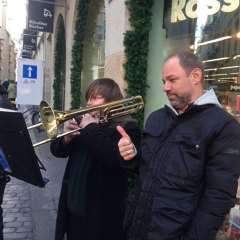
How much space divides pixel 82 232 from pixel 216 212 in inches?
45.5

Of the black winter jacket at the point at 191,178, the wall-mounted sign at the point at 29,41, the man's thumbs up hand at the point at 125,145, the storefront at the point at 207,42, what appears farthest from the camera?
the wall-mounted sign at the point at 29,41

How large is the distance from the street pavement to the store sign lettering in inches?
119

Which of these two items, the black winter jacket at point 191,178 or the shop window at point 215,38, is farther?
the shop window at point 215,38

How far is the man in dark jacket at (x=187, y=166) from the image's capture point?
1.47 metres

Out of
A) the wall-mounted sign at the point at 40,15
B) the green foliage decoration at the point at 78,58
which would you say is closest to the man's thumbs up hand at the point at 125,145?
the green foliage decoration at the point at 78,58

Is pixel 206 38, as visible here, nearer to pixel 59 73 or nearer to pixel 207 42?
pixel 207 42

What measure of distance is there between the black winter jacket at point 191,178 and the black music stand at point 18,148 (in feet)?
2.37

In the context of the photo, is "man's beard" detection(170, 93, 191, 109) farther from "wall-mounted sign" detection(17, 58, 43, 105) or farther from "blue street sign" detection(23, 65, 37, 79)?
"blue street sign" detection(23, 65, 37, 79)

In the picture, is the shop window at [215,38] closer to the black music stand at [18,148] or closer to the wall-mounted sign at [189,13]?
the wall-mounted sign at [189,13]

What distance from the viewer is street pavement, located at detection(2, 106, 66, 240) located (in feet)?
12.5

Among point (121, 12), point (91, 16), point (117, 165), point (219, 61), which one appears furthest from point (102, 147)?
point (91, 16)

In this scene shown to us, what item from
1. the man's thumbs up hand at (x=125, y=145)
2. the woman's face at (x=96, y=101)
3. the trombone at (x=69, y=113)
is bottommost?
the man's thumbs up hand at (x=125, y=145)

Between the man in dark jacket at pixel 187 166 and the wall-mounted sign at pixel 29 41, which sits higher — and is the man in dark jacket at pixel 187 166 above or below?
below

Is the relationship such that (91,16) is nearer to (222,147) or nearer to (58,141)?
(58,141)
